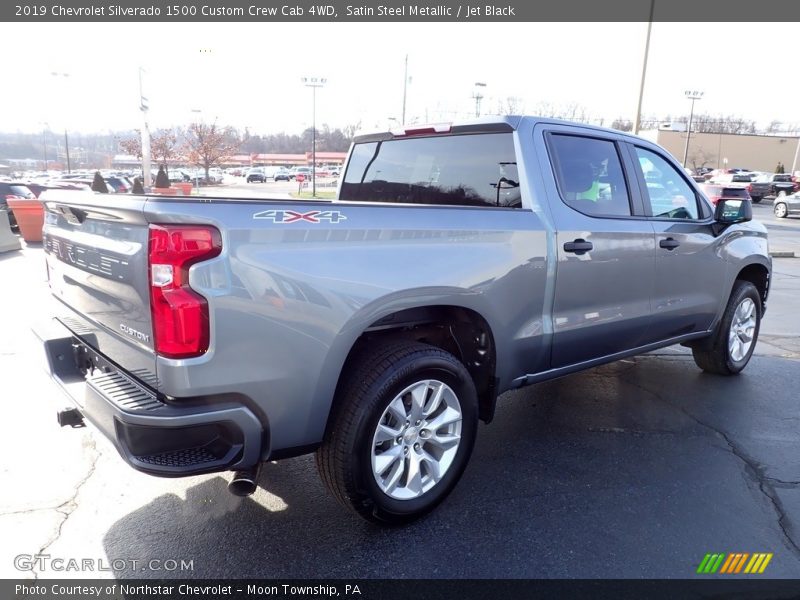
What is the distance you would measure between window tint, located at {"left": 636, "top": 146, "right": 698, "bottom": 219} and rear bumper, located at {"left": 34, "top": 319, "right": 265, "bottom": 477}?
3.25m

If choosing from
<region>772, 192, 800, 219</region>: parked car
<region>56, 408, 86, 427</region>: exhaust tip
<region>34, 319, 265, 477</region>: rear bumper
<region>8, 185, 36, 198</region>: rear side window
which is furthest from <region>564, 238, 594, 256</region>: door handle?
<region>772, 192, 800, 219</region>: parked car

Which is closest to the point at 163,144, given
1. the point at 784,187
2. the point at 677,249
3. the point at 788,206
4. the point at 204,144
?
the point at 204,144

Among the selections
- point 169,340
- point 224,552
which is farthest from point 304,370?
point 224,552

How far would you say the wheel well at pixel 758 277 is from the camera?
209 inches

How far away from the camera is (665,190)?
441 centimetres

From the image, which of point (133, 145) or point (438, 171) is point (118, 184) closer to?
point (133, 145)

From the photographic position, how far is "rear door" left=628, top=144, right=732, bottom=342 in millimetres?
4188

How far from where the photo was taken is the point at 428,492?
2.98m

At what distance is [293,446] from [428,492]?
0.83 meters

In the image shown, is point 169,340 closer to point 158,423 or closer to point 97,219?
point 158,423

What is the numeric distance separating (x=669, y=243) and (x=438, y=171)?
1.75 meters

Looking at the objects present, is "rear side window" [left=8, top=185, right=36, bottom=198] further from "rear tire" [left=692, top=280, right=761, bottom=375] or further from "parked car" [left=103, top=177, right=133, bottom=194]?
"rear tire" [left=692, top=280, right=761, bottom=375]

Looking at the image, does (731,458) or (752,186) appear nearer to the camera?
(731,458)

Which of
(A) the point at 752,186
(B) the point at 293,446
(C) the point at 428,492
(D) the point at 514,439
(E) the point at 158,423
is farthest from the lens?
(A) the point at 752,186
